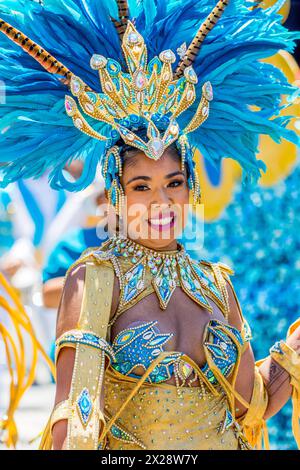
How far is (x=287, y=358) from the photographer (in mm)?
3195

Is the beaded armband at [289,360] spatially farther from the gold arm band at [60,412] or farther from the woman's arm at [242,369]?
the gold arm band at [60,412]

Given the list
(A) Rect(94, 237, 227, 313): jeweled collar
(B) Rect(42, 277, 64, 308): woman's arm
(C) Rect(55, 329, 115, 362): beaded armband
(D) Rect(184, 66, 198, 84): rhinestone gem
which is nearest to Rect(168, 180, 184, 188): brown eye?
(A) Rect(94, 237, 227, 313): jeweled collar

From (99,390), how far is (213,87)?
1.16 metres

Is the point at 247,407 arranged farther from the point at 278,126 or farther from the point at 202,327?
the point at 278,126

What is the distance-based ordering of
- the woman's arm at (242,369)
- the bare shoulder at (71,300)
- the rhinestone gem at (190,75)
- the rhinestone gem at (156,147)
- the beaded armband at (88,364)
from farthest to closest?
the woman's arm at (242,369) → the rhinestone gem at (190,75) → the rhinestone gem at (156,147) → the bare shoulder at (71,300) → the beaded armband at (88,364)

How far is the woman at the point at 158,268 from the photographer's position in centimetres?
277

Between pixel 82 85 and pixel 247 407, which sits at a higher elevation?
pixel 82 85

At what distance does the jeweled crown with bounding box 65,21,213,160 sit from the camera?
9.61 ft

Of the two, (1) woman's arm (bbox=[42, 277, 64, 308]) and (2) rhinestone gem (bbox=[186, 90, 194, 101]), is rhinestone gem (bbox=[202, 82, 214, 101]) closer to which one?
(2) rhinestone gem (bbox=[186, 90, 194, 101])

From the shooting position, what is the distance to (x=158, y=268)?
3.00 meters

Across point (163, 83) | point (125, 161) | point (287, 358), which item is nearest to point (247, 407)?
point (287, 358)

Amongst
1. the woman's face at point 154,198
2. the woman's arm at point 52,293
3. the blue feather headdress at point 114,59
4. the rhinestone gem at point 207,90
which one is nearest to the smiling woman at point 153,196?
the woman's face at point 154,198

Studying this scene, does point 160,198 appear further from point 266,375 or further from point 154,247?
point 266,375
